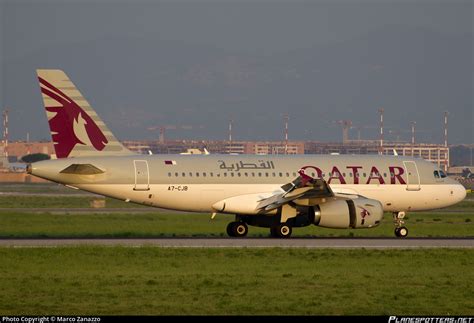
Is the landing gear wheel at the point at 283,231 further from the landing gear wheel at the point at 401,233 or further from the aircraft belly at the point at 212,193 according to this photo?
the landing gear wheel at the point at 401,233

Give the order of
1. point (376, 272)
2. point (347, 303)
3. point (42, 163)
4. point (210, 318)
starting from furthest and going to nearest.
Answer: point (42, 163) < point (376, 272) < point (347, 303) < point (210, 318)

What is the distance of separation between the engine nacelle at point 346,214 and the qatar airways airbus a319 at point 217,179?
39 mm

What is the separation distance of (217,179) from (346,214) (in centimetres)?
557

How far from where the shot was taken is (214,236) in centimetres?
4484

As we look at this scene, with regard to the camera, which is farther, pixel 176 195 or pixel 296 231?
pixel 296 231

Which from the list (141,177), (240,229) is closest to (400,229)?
(240,229)

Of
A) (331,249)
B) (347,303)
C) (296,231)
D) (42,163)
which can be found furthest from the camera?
(296,231)

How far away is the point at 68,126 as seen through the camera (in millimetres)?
44031

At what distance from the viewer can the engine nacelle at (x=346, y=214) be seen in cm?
4266

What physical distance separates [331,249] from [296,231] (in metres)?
12.5

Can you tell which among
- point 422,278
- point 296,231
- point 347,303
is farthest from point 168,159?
point 347,303

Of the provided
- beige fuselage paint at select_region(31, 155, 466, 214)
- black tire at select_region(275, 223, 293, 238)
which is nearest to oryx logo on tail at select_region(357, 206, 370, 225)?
beige fuselage paint at select_region(31, 155, 466, 214)

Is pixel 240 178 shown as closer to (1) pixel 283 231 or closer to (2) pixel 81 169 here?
(1) pixel 283 231

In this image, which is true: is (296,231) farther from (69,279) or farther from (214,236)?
(69,279)
